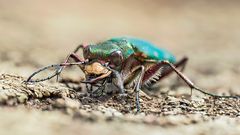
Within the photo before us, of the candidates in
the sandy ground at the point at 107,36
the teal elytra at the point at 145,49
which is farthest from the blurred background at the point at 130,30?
the teal elytra at the point at 145,49

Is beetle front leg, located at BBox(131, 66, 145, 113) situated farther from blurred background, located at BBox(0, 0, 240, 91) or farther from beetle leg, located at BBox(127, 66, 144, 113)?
blurred background, located at BBox(0, 0, 240, 91)

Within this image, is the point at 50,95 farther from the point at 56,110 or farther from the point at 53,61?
the point at 53,61

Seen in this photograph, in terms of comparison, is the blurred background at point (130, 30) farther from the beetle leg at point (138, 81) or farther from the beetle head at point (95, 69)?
the beetle leg at point (138, 81)

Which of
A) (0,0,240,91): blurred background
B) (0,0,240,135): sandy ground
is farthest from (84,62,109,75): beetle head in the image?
(0,0,240,91): blurred background

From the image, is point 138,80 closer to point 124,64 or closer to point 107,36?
point 124,64

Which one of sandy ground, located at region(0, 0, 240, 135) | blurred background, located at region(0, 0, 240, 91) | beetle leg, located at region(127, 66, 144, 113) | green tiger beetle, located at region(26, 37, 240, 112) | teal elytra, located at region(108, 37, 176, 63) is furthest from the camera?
blurred background, located at region(0, 0, 240, 91)

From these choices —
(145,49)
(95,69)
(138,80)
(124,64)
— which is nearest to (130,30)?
(145,49)

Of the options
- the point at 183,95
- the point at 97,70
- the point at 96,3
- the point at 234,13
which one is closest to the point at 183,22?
the point at 234,13
